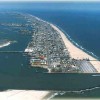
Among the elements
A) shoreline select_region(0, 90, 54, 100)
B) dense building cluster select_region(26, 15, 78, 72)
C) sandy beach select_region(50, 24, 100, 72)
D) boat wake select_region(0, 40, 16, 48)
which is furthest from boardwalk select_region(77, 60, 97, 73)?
boat wake select_region(0, 40, 16, 48)

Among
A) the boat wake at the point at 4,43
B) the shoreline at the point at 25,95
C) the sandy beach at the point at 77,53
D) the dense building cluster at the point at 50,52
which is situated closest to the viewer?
the shoreline at the point at 25,95

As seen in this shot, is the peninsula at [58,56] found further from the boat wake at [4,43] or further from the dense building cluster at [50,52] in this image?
the boat wake at [4,43]

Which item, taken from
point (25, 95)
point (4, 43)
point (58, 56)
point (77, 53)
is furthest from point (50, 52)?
point (25, 95)

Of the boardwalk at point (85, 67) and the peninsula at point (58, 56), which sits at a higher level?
the peninsula at point (58, 56)

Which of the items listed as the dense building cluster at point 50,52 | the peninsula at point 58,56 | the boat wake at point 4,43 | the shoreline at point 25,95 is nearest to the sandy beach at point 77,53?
the peninsula at point 58,56

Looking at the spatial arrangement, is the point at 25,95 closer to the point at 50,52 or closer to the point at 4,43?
the point at 50,52

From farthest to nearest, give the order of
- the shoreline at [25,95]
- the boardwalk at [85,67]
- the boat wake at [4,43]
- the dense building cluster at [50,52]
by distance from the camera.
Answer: the boat wake at [4,43] → the dense building cluster at [50,52] → the boardwalk at [85,67] → the shoreline at [25,95]

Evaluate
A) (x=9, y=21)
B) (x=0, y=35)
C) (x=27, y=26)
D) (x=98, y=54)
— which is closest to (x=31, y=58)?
(x=98, y=54)

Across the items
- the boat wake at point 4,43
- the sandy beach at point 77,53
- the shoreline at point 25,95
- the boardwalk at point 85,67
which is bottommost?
the shoreline at point 25,95

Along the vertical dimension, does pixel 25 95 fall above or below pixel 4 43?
below

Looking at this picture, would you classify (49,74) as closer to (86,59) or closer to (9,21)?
(86,59)

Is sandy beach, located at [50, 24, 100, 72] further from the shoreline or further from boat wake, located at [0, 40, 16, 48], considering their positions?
the shoreline
